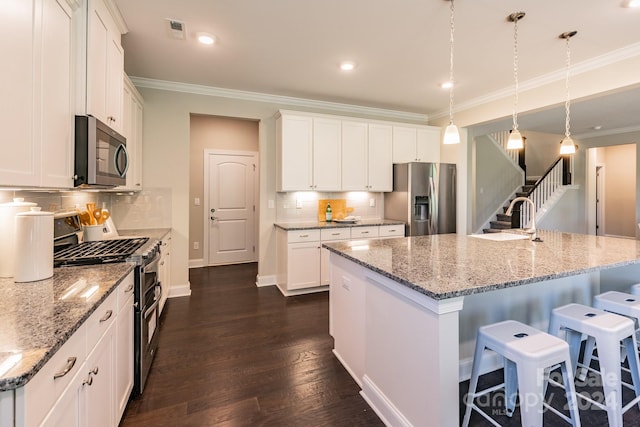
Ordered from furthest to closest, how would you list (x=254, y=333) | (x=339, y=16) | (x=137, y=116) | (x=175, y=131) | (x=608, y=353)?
(x=175, y=131) → (x=137, y=116) → (x=254, y=333) → (x=339, y=16) → (x=608, y=353)

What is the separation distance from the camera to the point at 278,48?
296 cm

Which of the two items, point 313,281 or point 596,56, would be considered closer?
point 596,56

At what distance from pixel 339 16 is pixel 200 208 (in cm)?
422

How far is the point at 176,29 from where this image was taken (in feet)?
8.50

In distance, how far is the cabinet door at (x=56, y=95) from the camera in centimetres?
145

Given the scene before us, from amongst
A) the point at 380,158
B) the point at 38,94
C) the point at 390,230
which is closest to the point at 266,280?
the point at 390,230

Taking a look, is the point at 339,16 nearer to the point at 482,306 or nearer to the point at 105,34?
the point at 105,34

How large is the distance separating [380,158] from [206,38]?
2.85m

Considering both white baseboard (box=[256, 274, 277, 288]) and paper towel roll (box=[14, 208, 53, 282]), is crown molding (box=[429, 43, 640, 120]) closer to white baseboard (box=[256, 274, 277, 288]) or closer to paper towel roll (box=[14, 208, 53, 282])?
white baseboard (box=[256, 274, 277, 288])

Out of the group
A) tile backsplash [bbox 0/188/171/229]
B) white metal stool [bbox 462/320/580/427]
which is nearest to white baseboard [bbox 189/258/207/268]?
tile backsplash [bbox 0/188/171/229]

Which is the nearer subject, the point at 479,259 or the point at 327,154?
the point at 479,259

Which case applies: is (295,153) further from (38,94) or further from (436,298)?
(436,298)

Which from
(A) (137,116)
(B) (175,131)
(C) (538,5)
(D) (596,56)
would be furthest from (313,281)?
(D) (596,56)

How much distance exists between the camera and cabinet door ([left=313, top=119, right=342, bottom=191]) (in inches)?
169
